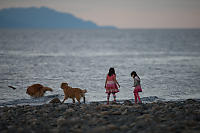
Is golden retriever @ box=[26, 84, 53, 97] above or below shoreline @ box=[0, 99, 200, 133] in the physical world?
above

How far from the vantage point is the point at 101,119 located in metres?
7.88

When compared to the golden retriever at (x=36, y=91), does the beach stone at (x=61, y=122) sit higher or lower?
lower

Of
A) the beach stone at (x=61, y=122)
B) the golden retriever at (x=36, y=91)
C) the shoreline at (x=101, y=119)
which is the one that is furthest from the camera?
the golden retriever at (x=36, y=91)

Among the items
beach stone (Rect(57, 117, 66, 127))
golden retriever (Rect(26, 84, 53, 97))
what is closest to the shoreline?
beach stone (Rect(57, 117, 66, 127))

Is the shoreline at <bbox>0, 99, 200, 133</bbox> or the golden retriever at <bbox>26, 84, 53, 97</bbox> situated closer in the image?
the shoreline at <bbox>0, 99, 200, 133</bbox>

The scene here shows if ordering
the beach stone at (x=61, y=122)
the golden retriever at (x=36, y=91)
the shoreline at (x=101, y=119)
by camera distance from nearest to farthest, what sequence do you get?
the shoreline at (x=101, y=119)
the beach stone at (x=61, y=122)
the golden retriever at (x=36, y=91)

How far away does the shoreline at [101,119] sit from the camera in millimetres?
6934

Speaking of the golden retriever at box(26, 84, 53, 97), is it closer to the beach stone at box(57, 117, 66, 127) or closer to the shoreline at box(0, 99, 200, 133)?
the shoreline at box(0, 99, 200, 133)

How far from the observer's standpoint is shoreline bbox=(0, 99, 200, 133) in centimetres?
693

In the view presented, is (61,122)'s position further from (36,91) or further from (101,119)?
(36,91)

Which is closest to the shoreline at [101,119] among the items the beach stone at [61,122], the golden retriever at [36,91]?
the beach stone at [61,122]

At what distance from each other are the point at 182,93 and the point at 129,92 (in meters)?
2.76

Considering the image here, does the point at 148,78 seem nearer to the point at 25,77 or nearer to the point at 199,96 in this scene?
the point at 199,96

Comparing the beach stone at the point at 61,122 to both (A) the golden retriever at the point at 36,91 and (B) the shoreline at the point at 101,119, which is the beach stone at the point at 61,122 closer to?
(B) the shoreline at the point at 101,119
